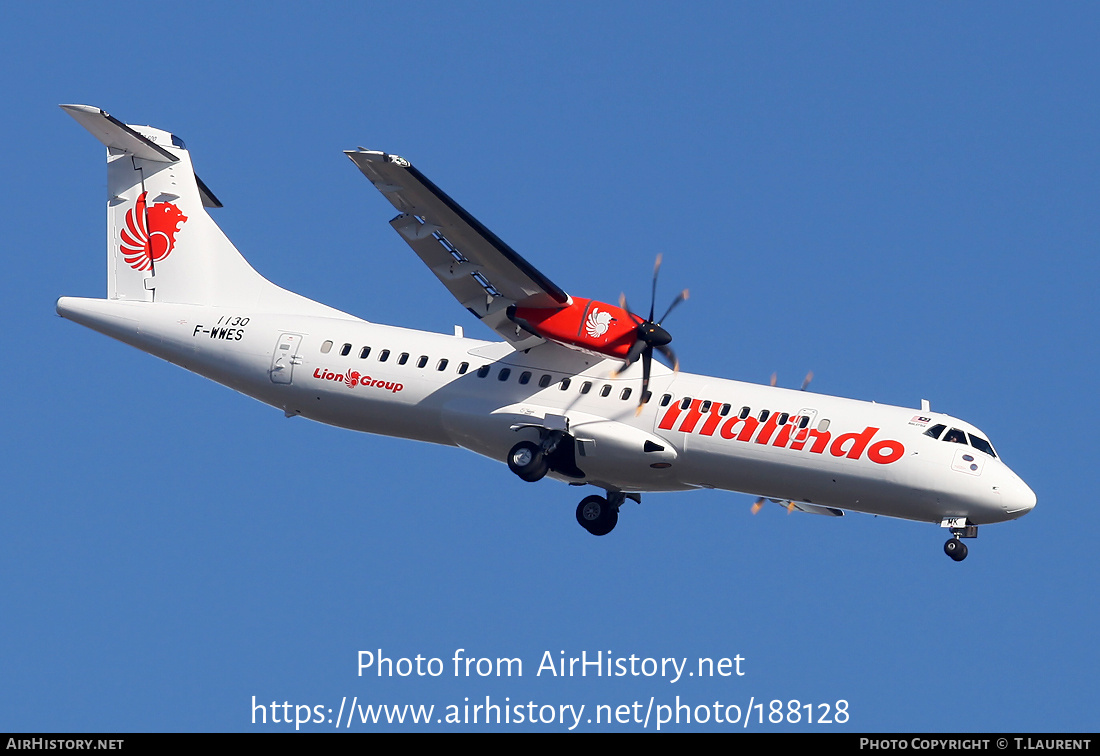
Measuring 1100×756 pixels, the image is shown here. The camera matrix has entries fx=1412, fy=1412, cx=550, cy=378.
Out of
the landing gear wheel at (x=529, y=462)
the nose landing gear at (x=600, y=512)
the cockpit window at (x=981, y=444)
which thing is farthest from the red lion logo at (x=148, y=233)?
the cockpit window at (x=981, y=444)

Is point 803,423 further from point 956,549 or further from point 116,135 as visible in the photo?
point 116,135

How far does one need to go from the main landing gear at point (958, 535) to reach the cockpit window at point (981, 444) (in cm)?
120

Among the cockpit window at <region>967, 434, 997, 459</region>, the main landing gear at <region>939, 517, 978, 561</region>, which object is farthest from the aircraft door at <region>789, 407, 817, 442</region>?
the main landing gear at <region>939, 517, 978, 561</region>

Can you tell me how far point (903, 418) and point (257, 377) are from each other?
38.4 ft

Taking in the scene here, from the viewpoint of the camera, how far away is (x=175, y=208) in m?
28.3

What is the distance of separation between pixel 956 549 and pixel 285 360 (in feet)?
40.5

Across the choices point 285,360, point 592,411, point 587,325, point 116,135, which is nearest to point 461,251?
point 587,325

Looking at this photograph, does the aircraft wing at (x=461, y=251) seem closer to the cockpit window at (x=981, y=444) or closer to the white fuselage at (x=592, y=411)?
the white fuselage at (x=592, y=411)

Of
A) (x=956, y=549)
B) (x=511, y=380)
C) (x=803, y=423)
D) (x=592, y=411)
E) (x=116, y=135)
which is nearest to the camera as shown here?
(x=956, y=549)

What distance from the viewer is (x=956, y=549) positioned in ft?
74.7

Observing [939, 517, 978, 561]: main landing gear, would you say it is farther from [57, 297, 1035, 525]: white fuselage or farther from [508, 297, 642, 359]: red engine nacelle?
[508, 297, 642, 359]: red engine nacelle

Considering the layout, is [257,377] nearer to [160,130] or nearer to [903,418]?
[160,130]

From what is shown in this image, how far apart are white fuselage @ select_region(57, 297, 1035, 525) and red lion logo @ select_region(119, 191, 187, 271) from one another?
43.9 inches
